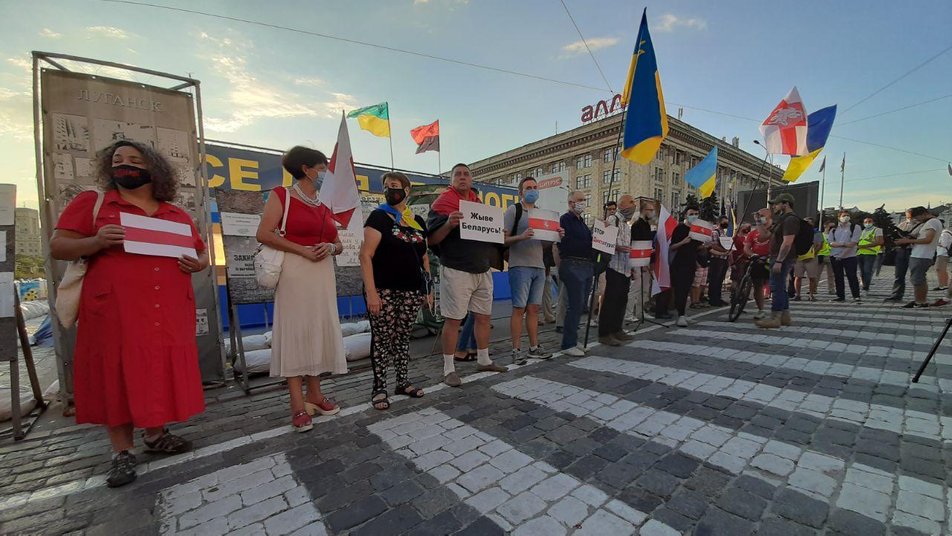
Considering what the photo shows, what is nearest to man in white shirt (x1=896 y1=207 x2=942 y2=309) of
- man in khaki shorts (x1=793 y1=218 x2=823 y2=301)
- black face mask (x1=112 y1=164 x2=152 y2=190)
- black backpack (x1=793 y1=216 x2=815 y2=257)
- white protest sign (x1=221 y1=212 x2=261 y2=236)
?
man in khaki shorts (x1=793 y1=218 x2=823 y2=301)

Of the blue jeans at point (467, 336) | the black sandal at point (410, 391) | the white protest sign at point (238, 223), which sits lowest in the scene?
the black sandal at point (410, 391)

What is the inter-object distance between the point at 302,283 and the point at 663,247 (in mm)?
5570

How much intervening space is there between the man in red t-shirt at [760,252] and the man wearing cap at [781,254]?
0.49 metres

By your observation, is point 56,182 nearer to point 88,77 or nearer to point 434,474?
point 88,77

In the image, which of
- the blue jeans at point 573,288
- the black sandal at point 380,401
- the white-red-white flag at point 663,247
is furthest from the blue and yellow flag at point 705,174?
the black sandal at point 380,401

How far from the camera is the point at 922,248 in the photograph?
7.75m

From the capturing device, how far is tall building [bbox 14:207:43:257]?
3.42m

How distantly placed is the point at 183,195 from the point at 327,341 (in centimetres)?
264

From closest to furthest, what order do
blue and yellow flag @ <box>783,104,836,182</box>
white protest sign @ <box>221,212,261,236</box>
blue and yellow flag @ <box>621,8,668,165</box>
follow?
1. white protest sign @ <box>221,212,261,236</box>
2. blue and yellow flag @ <box>621,8,668,165</box>
3. blue and yellow flag @ <box>783,104,836,182</box>

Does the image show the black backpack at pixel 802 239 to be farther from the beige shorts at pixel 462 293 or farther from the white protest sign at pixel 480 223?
the beige shorts at pixel 462 293

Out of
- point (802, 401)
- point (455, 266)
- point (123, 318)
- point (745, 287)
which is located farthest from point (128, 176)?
point (745, 287)

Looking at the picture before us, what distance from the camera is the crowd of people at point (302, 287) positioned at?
2.22 meters

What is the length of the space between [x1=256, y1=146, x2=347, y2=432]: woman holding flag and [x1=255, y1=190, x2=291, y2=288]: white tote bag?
0.07 feet

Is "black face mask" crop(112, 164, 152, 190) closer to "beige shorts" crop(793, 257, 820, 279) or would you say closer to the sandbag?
the sandbag
